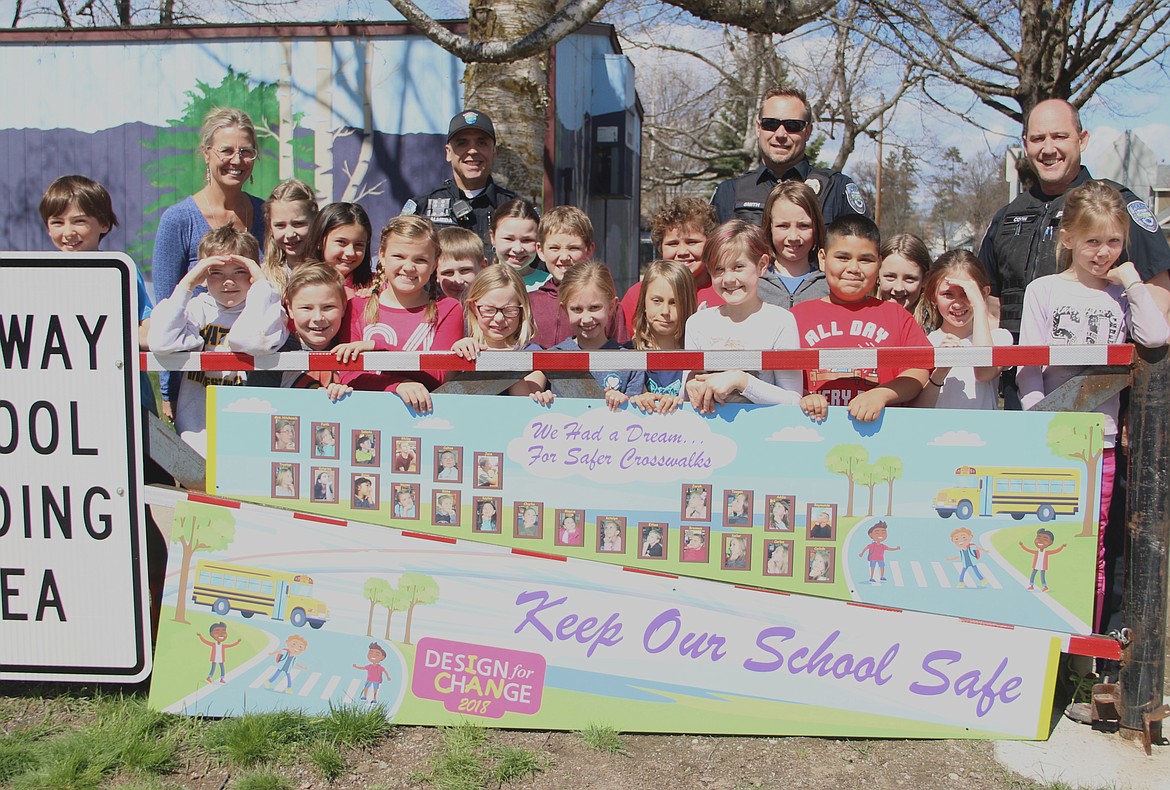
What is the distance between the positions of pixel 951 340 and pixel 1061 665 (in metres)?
1.35

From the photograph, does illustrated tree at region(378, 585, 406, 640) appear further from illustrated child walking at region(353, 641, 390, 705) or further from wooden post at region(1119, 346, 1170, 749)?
wooden post at region(1119, 346, 1170, 749)

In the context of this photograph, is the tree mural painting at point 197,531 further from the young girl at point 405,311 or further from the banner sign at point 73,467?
the young girl at point 405,311

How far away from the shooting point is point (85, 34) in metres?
11.3

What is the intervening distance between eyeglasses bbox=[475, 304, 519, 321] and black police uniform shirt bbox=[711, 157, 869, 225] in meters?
1.62

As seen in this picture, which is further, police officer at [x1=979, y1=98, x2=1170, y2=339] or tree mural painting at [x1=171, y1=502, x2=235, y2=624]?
police officer at [x1=979, y1=98, x2=1170, y2=339]

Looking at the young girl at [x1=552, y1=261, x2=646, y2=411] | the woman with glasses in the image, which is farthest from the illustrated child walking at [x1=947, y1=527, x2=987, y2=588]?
the woman with glasses

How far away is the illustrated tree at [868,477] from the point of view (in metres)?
3.40

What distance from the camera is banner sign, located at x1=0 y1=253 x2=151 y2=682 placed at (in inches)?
138

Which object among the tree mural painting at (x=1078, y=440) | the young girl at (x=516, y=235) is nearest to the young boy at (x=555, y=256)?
the young girl at (x=516, y=235)

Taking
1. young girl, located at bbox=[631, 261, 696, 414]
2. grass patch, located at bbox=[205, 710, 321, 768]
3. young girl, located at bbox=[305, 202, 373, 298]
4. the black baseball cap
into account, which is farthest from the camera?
the black baseball cap

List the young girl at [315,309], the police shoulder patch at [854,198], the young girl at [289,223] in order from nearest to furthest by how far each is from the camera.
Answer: the young girl at [315,309], the young girl at [289,223], the police shoulder patch at [854,198]

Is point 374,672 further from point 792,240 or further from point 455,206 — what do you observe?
point 455,206

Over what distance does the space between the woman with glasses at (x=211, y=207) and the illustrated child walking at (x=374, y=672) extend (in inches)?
59.5

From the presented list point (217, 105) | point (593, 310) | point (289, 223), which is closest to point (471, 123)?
point (289, 223)
